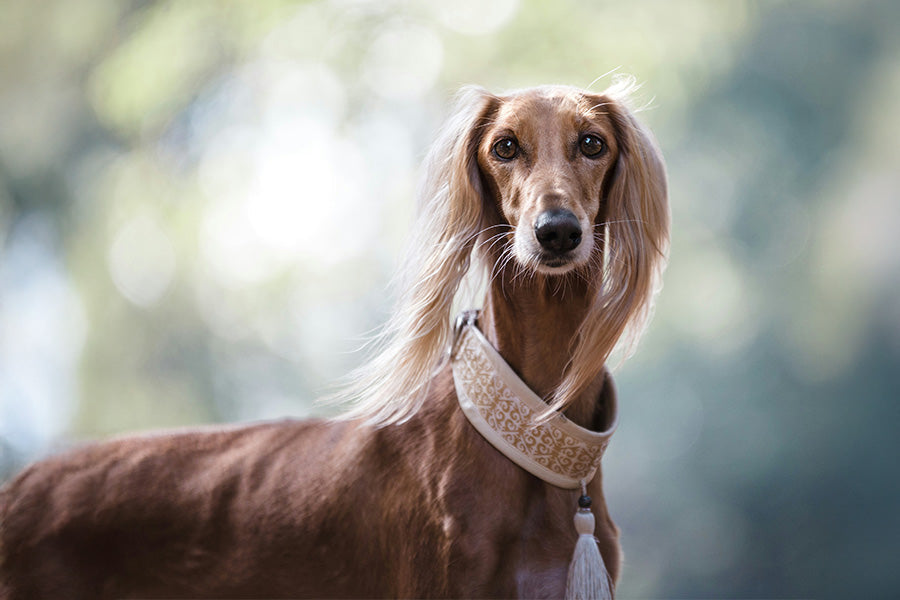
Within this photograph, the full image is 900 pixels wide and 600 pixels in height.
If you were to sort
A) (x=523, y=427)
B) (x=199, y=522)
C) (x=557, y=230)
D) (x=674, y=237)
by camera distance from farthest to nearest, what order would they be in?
(x=674, y=237) < (x=199, y=522) < (x=523, y=427) < (x=557, y=230)

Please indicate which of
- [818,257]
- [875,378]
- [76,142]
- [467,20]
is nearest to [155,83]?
[76,142]

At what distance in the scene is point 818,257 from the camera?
294 cm

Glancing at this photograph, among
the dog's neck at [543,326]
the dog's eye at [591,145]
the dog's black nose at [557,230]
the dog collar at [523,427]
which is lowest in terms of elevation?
the dog collar at [523,427]

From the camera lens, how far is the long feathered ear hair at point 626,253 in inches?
48.7

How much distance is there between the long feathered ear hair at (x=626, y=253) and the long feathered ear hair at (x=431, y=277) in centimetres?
22

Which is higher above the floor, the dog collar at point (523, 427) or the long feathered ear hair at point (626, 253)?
the long feathered ear hair at point (626, 253)

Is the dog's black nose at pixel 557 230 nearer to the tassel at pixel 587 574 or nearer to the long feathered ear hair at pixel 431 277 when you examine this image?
the long feathered ear hair at pixel 431 277

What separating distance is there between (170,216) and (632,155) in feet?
7.85

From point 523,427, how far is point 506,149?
0.45 m

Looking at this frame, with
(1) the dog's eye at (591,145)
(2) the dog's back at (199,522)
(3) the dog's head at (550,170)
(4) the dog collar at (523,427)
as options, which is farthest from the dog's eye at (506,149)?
(2) the dog's back at (199,522)

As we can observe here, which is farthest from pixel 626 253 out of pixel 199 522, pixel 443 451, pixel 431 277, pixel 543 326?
pixel 199 522

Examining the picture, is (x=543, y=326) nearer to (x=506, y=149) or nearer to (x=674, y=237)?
(x=506, y=149)

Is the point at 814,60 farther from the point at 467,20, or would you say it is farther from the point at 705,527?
the point at 705,527

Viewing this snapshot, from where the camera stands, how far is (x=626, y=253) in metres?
1.28
